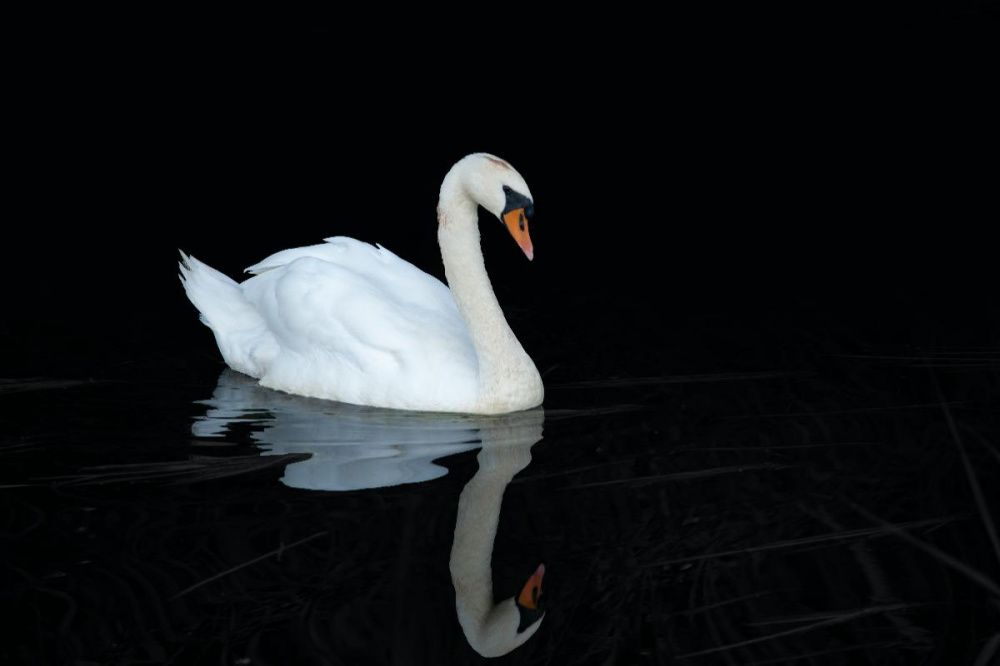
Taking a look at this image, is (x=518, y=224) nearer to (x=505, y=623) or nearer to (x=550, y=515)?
(x=550, y=515)

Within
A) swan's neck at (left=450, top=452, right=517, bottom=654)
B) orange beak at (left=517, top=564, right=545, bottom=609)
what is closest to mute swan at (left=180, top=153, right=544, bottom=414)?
swan's neck at (left=450, top=452, right=517, bottom=654)

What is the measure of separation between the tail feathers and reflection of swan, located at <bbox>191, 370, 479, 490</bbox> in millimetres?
313

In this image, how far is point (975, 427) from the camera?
25.8 feet

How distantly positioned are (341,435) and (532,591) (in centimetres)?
217

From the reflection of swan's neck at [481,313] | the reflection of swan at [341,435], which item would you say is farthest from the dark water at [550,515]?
the reflection of swan's neck at [481,313]

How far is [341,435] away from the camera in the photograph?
7.96 m

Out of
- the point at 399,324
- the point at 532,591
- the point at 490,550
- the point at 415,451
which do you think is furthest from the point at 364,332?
the point at 532,591

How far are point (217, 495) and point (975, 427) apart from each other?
3411 millimetres

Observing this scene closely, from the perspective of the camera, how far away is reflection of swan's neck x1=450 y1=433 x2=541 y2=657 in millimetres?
5703

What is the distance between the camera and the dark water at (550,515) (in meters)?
5.64

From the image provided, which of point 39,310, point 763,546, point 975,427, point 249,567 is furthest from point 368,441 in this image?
point 39,310

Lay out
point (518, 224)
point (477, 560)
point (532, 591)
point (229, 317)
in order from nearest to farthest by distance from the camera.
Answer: point (532, 591), point (477, 560), point (518, 224), point (229, 317)

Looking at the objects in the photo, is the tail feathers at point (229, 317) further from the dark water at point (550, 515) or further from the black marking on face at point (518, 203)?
the black marking on face at point (518, 203)

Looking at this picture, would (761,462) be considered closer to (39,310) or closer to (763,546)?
(763,546)
